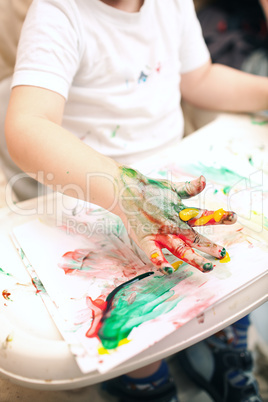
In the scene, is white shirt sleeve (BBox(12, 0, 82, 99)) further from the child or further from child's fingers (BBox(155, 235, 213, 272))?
child's fingers (BBox(155, 235, 213, 272))

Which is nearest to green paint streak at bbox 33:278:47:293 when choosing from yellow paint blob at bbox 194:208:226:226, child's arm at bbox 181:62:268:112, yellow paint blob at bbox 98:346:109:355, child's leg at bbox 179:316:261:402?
yellow paint blob at bbox 98:346:109:355

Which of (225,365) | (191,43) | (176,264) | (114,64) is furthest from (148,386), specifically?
(191,43)

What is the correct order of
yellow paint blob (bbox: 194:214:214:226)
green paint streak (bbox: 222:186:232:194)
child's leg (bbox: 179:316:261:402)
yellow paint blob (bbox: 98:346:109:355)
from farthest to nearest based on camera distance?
child's leg (bbox: 179:316:261:402), green paint streak (bbox: 222:186:232:194), yellow paint blob (bbox: 194:214:214:226), yellow paint blob (bbox: 98:346:109:355)

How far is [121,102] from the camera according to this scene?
2.29ft

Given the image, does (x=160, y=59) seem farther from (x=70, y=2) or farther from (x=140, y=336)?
(x=140, y=336)

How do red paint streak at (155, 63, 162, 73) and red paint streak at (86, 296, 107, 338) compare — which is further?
red paint streak at (155, 63, 162, 73)

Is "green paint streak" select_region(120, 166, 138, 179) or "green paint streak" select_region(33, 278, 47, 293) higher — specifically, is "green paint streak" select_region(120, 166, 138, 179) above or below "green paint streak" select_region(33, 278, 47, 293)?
above

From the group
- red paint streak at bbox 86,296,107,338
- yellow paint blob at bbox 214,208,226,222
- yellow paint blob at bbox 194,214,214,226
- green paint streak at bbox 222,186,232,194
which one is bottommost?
red paint streak at bbox 86,296,107,338

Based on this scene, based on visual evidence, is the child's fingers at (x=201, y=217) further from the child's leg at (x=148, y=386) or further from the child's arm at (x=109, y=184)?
the child's leg at (x=148, y=386)

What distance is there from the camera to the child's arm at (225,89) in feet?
2.65

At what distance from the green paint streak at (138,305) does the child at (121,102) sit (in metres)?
0.03

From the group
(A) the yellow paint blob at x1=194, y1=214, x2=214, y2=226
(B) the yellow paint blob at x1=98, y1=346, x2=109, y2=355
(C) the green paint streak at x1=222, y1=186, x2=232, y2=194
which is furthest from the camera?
(C) the green paint streak at x1=222, y1=186, x2=232, y2=194

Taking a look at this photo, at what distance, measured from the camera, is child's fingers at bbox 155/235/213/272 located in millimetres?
426

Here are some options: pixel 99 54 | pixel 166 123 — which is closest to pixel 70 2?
pixel 99 54
